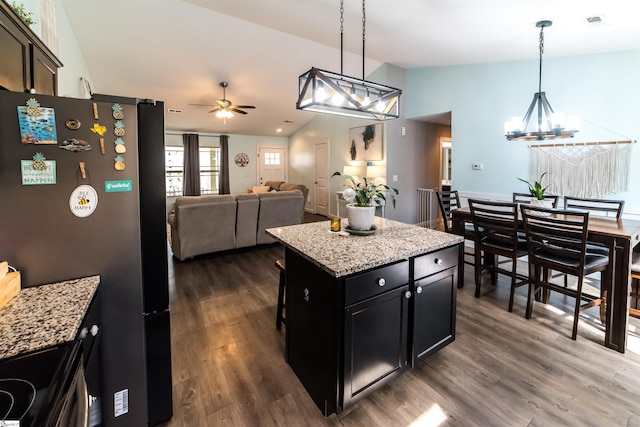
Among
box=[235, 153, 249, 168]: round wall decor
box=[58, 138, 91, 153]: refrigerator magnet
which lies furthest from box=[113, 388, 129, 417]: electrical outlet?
box=[235, 153, 249, 168]: round wall decor

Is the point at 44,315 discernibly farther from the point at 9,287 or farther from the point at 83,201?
the point at 83,201

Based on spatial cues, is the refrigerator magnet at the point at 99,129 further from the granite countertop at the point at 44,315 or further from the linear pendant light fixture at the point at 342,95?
the linear pendant light fixture at the point at 342,95

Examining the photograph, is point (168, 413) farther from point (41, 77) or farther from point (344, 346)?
point (41, 77)

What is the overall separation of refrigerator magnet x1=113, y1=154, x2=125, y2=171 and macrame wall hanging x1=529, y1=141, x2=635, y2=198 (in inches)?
189

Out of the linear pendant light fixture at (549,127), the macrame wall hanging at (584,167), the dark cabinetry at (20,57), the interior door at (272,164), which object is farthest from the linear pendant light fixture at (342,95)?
the interior door at (272,164)

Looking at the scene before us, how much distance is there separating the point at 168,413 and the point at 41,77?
1886 mm

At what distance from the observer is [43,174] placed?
1166 mm

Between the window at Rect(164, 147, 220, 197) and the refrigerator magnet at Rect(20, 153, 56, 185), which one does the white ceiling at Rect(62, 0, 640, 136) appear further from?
the refrigerator magnet at Rect(20, 153, 56, 185)

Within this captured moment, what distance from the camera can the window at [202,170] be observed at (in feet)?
27.6

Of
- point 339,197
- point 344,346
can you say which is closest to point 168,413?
point 344,346

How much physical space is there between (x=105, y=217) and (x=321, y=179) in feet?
22.2

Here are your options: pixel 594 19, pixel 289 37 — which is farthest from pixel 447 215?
pixel 289 37

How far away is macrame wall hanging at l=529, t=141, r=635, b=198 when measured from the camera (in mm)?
3508

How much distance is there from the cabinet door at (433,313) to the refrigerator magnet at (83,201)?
1657 mm
